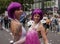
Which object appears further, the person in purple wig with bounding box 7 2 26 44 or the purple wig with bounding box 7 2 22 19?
the purple wig with bounding box 7 2 22 19

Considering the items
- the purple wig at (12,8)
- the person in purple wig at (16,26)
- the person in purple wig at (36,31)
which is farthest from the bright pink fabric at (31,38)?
the purple wig at (12,8)

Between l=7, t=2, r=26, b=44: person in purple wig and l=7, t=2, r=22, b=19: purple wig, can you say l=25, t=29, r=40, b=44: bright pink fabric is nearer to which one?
l=7, t=2, r=26, b=44: person in purple wig

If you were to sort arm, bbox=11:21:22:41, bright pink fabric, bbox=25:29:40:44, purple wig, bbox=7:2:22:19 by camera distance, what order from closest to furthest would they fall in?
bright pink fabric, bbox=25:29:40:44, arm, bbox=11:21:22:41, purple wig, bbox=7:2:22:19

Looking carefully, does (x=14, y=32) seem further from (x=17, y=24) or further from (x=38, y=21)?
(x=38, y=21)

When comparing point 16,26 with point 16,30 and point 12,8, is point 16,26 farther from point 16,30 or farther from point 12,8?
point 12,8

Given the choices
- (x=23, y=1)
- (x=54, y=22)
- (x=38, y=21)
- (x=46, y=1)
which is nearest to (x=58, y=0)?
(x=46, y=1)

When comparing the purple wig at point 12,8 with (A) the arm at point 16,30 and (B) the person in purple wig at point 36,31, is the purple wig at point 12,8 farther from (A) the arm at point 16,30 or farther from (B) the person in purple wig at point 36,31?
(B) the person in purple wig at point 36,31

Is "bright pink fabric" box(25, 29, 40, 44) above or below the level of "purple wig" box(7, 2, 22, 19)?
below

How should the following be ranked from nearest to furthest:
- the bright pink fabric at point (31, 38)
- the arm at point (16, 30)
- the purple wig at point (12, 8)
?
1. the bright pink fabric at point (31, 38)
2. the arm at point (16, 30)
3. the purple wig at point (12, 8)

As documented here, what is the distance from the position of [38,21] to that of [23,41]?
92cm

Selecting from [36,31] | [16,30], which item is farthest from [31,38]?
[36,31]

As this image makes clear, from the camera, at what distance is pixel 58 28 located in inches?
1119

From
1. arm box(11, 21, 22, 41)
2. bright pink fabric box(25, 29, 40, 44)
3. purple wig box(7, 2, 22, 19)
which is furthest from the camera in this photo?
purple wig box(7, 2, 22, 19)

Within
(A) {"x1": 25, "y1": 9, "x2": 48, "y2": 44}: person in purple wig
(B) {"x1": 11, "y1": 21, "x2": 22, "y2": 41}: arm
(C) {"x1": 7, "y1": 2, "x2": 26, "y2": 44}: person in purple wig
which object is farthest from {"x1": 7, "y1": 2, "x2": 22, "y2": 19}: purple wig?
(A) {"x1": 25, "y1": 9, "x2": 48, "y2": 44}: person in purple wig
